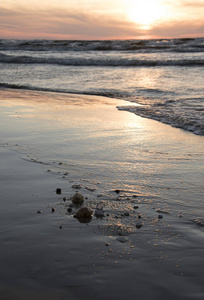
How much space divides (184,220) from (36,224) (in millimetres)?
1120

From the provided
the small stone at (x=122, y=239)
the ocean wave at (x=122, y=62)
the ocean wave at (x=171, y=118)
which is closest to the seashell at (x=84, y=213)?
the small stone at (x=122, y=239)

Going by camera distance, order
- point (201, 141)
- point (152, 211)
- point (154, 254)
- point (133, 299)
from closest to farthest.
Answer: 1. point (133, 299)
2. point (154, 254)
3. point (152, 211)
4. point (201, 141)

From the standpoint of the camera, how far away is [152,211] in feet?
8.52

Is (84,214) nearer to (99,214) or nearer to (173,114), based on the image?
(99,214)

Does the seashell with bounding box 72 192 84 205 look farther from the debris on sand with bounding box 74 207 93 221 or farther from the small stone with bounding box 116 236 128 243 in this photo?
the small stone with bounding box 116 236 128 243

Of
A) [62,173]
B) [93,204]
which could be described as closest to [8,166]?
[62,173]

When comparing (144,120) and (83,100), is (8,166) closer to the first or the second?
(144,120)

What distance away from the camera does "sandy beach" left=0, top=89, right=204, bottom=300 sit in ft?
5.72

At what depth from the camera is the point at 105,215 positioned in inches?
99.1

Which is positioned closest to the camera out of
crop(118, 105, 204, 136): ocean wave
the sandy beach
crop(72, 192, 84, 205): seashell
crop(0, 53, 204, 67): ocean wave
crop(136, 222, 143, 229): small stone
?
the sandy beach

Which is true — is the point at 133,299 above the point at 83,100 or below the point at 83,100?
below

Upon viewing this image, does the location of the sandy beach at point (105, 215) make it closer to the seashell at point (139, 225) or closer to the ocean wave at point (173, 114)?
the seashell at point (139, 225)

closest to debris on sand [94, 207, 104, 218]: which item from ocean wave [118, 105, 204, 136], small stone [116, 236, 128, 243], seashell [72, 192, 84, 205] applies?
seashell [72, 192, 84, 205]

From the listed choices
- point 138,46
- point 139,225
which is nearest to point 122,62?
point 138,46
